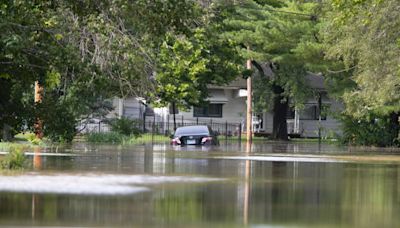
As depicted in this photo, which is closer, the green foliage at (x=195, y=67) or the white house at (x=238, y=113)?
the green foliage at (x=195, y=67)

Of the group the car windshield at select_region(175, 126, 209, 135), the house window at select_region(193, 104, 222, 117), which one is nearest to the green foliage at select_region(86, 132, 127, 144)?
the car windshield at select_region(175, 126, 209, 135)

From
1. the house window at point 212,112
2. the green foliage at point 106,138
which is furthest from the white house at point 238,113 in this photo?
the green foliage at point 106,138

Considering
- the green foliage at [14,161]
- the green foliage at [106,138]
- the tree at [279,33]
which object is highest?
the tree at [279,33]

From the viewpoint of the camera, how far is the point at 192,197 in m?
12.9

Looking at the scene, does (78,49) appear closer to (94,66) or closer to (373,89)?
(94,66)

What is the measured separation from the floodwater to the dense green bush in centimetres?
2703

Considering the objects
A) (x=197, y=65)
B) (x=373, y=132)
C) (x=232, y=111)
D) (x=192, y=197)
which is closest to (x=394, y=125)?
(x=373, y=132)

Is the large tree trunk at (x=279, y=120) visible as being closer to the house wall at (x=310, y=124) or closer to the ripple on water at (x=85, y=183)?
the house wall at (x=310, y=124)

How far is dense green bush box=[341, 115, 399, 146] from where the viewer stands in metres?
46.2

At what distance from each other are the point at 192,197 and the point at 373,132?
35.1m

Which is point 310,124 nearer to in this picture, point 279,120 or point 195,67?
point 279,120

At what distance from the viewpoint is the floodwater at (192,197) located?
10.4m

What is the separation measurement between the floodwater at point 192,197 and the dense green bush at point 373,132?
2703 cm

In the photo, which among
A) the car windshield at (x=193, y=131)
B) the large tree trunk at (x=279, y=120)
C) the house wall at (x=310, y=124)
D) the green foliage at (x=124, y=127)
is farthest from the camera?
the house wall at (x=310, y=124)
